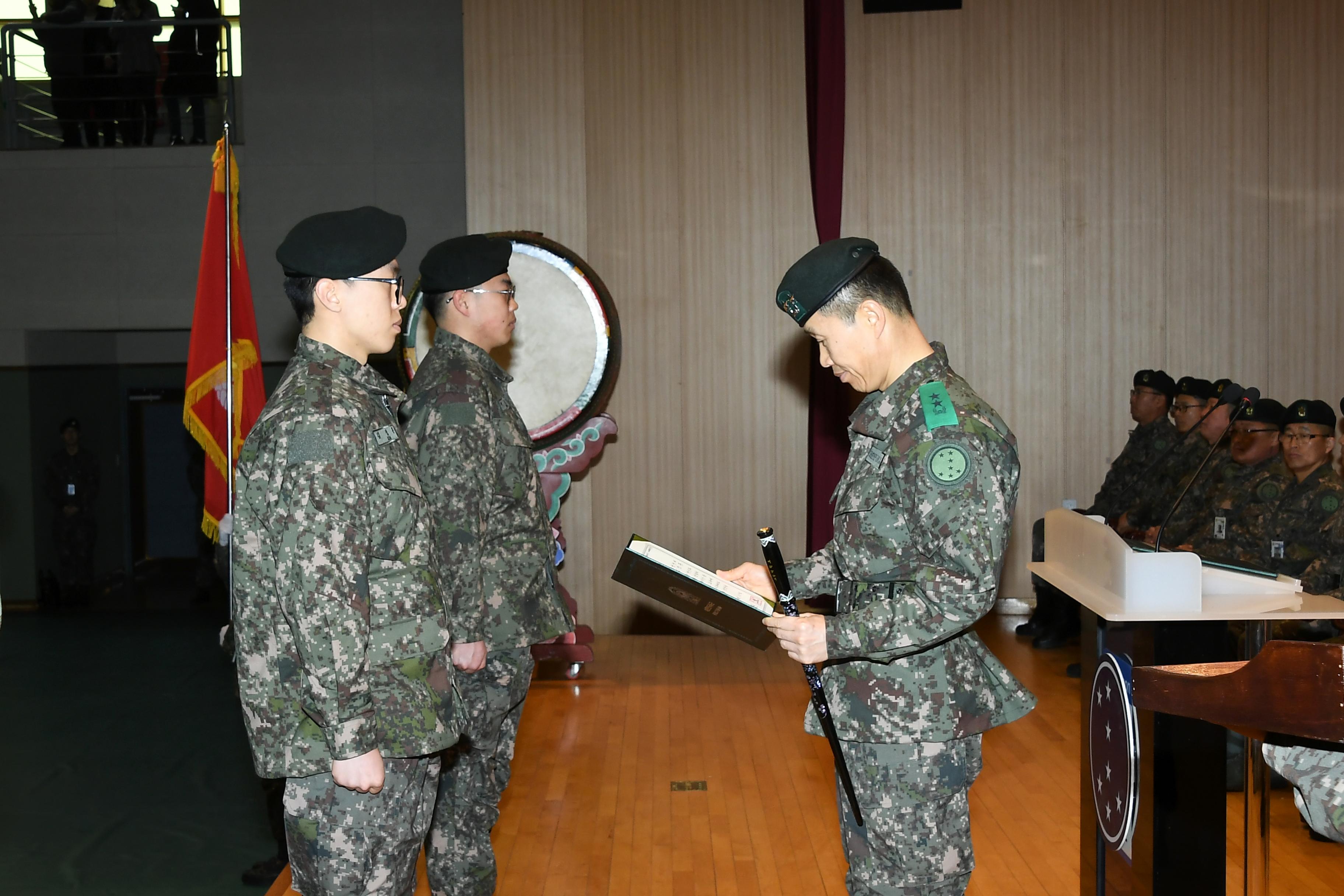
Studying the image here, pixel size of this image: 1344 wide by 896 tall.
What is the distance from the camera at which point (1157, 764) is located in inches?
73.2

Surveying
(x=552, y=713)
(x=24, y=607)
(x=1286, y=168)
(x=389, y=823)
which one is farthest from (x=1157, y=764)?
(x=24, y=607)

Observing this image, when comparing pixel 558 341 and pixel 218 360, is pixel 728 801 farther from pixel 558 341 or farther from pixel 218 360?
pixel 558 341

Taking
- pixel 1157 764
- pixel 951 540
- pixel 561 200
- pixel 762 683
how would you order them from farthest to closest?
pixel 561 200 → pixel 762 683 → pixel 1157 764 → pixel 951 540

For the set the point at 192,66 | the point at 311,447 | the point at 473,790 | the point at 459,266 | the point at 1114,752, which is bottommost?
the point at 473,790

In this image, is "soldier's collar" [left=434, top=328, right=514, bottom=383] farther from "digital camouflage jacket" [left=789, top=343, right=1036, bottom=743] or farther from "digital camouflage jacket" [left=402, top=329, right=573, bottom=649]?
"digital camouflage jacket" [left=789, top=343, right=1036, bottom=743]

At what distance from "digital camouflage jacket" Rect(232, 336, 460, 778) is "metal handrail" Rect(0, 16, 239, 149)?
5.29 meters

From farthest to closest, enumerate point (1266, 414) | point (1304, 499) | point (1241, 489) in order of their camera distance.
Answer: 1. point (1266, 414)
2. point (1241, 489)
3. point (1304, 499)

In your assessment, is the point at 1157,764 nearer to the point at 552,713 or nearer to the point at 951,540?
the point at 951,540

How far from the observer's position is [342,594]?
1524 millimetres

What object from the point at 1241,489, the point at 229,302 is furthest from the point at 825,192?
the point at 229,302

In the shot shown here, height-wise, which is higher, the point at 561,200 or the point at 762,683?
the point at 561,200

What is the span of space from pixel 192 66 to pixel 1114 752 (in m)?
6.53

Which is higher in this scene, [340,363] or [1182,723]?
[340,363]

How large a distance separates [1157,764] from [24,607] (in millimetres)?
7477
